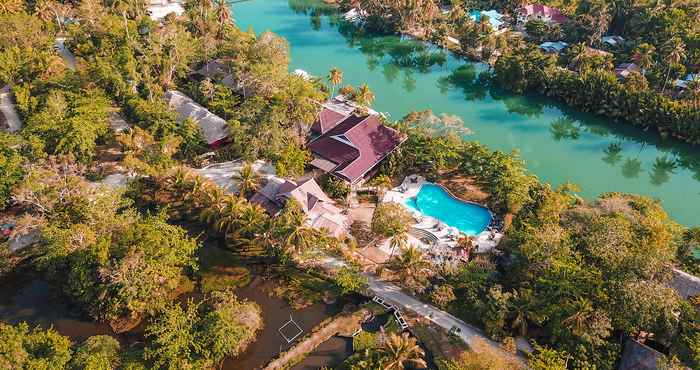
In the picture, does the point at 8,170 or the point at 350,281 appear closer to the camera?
the point at 350,281

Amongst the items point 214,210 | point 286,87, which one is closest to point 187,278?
point 214,210

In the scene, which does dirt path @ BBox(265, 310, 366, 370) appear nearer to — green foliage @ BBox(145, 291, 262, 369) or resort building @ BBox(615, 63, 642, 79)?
green foliage @ BBox(145, 291, 262, 369)

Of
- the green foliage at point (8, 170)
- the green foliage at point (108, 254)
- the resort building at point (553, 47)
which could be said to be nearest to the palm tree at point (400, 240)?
the green foliage at point (108, 254)

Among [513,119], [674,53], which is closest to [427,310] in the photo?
[513,119]

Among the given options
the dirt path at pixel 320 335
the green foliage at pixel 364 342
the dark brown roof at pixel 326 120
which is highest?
the dark brown roof at pixel 326 120

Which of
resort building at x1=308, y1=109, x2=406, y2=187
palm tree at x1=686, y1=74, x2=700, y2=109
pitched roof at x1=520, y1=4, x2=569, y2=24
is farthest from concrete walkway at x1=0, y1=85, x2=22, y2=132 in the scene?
pitched roof at x1=520, y1=4, x2=569, y2=24

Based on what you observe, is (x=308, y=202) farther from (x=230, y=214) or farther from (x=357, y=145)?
(x=357, y=145)

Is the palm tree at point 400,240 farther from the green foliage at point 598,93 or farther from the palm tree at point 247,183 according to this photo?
the green foliage at point 598,93
